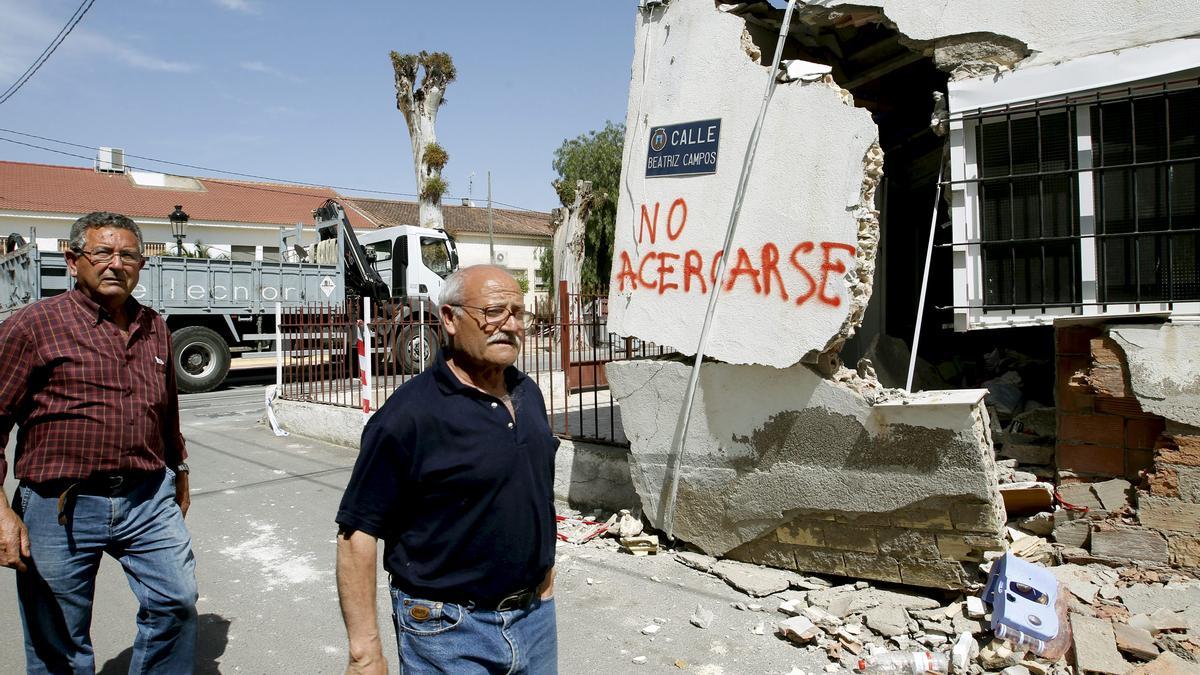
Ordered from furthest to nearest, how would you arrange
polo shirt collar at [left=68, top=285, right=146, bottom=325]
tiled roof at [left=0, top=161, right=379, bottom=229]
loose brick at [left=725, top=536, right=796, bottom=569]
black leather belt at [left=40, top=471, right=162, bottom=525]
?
1. tiled roof at [left=0, top=161, right=379, bottom=229]
2. loose brick at [left=725, top=536, right=796, bottom=569]
3. polo shirt collar at [left=68, top=285, right=146, bottom=325]
4. black leather belt at [left=40, top=471, right=162, bottom=525]

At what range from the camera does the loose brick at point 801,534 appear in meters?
4.18

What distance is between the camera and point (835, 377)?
408 centimetres

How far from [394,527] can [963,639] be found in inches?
103

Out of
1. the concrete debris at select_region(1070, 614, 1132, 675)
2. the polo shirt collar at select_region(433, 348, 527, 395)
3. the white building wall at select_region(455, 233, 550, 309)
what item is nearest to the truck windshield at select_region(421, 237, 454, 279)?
the concrete debris at select_region(1070, 614, 1132, 675)

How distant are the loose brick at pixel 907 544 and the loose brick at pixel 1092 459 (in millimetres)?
974

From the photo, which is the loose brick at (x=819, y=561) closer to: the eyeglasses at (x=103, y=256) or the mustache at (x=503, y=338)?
the mustache at (x=503, y=338)

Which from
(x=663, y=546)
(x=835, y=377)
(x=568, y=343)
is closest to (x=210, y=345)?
(x=568, y=343)

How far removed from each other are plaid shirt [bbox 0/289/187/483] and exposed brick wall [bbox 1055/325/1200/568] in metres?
4.30

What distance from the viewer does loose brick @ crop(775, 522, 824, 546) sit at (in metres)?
4.18

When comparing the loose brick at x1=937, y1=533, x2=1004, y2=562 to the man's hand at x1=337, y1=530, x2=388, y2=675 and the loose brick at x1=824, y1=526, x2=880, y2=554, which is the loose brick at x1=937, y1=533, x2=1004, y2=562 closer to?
the loose brick at x1=824, y1=526, x2=880, y2=554

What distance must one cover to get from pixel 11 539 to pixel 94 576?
11.9 inches

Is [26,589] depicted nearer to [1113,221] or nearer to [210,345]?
[1113,221]

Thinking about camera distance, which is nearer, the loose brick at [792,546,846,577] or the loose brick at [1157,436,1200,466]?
the loose brick at [1157,436,1200,466]

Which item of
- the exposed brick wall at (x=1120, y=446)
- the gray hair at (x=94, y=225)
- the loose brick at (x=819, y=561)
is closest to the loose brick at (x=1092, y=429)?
the exposed brick wall at (x=1120, y=446)
